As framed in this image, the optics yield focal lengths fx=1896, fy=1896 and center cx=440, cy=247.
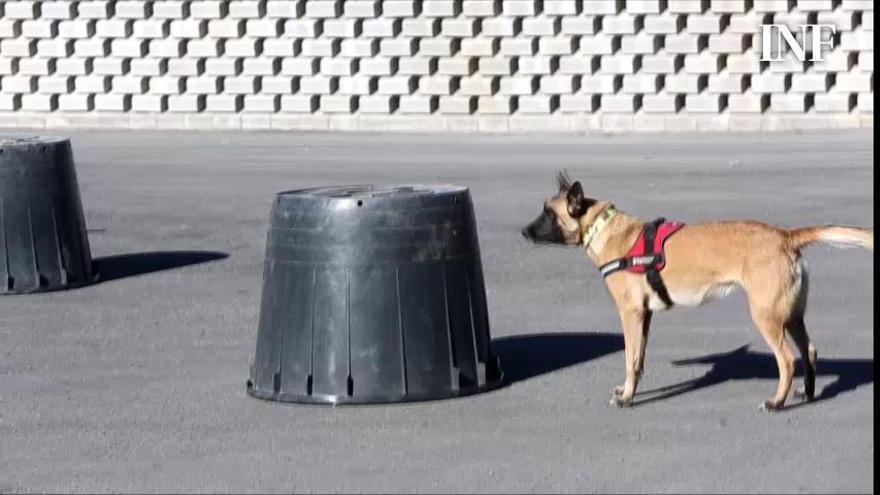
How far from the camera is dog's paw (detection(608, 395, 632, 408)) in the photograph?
8.95 metres

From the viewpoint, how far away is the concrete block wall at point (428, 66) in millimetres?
27297

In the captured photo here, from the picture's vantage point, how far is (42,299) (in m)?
13.0

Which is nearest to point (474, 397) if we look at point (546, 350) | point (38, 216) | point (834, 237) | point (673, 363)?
point (673, 363)

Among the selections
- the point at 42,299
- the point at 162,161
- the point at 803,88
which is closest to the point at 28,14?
the point at 162,161

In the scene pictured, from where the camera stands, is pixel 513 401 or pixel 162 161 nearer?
pixel 513 401

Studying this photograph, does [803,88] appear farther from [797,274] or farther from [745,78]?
[797,274]

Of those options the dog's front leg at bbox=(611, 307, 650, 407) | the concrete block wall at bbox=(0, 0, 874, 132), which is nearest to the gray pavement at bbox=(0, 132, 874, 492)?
the dog's front leg at bbox=(611, 307, 650, 407)

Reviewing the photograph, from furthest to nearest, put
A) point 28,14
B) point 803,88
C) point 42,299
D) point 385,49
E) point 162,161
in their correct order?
point 28,14
point 385,49
point 803,88
point 162,161
point 42,299

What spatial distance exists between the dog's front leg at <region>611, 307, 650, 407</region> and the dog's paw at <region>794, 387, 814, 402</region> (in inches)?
30.5

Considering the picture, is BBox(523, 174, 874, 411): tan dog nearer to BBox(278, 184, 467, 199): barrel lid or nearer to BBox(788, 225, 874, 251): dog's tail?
BBox(788, 225, 874, 251): dog's tail

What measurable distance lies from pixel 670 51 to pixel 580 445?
20234 mm

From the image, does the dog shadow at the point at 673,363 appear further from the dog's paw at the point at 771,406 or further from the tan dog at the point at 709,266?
the tan dog at the point at 709,266

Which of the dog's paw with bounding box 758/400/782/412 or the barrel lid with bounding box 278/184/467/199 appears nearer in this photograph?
the dog's paw with bounding box 758/400/782/412

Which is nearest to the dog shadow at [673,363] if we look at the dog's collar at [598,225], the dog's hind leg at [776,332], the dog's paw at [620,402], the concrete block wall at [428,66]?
the dog's paw at [620,402]
